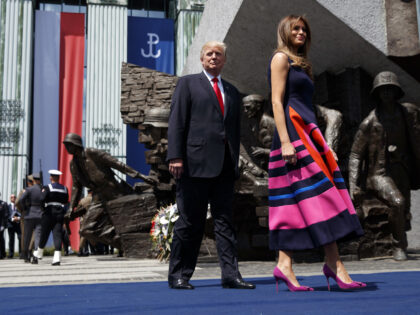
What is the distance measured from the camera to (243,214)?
727cm

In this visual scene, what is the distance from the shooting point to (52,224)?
7.95 meters

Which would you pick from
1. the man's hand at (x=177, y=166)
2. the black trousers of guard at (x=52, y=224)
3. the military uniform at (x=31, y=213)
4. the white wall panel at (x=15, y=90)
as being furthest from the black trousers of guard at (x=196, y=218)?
the white wall panel at (x=15, y=90)

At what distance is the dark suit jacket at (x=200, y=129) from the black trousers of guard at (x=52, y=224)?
16.7ft

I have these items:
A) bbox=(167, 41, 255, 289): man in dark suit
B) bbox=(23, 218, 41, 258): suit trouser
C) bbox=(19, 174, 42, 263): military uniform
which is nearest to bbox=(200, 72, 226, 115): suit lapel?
bbox=(167, 41, 255, 289): man in dark suit

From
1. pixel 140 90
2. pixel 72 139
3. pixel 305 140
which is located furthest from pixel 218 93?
pixel 140 90

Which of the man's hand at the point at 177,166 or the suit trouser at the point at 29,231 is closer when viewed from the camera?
the man's hand at the point at 177,166

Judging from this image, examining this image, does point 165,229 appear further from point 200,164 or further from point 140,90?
point 140,90

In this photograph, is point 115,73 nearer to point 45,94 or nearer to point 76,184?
point 45,94

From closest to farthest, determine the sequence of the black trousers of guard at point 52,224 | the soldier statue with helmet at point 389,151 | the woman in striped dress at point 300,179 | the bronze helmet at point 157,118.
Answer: the woman in striped dress at point 300,179 < the soldier statue with helmet at point 389,151 < the black trousers of guard at point 52,224 < the bronze helmet at point 157,118

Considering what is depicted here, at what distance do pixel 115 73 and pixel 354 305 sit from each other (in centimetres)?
1861

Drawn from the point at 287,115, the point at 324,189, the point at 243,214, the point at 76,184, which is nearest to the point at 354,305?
the point at 324,189

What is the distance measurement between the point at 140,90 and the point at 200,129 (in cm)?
758

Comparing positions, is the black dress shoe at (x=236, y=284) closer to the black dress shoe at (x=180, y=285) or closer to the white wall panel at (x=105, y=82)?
the black dress shoe at (x=180, y=285)

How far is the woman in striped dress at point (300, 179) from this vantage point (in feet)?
9.68
